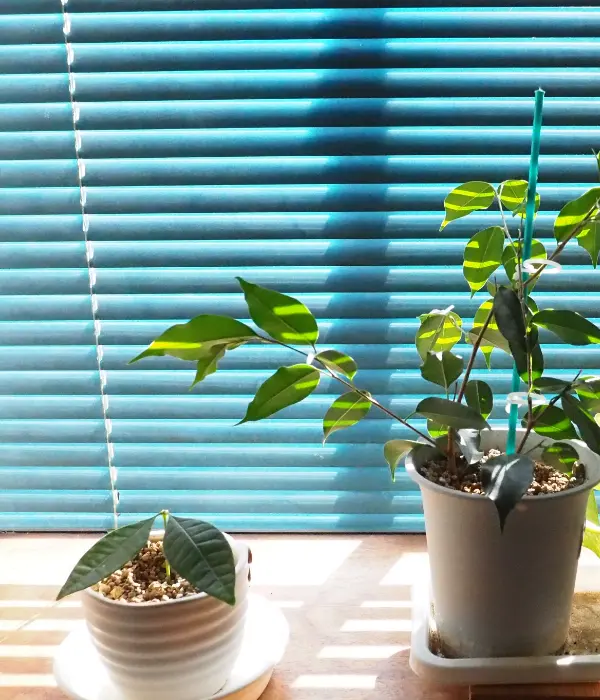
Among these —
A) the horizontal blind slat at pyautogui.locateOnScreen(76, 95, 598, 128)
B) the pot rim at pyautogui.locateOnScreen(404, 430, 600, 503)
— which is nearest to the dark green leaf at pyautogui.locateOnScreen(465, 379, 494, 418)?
the pot rim at pyautogui.locateOnScreen(404, 430, 600, 503)

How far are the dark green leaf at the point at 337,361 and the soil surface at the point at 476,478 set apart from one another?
127 mm

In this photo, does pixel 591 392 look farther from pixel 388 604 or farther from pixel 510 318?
pixel 388 604

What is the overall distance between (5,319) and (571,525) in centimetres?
79

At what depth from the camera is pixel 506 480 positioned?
589 millimetres

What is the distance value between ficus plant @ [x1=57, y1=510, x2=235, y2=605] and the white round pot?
0.03 metres

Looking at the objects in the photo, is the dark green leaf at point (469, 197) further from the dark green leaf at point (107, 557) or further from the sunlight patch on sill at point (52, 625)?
the sunlight patch on sill at point (52, 625)

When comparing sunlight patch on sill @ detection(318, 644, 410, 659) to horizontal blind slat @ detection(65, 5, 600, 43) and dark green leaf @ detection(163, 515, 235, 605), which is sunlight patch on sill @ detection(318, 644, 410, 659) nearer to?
dark green leaf @ detection(163, 515, 235, 605)

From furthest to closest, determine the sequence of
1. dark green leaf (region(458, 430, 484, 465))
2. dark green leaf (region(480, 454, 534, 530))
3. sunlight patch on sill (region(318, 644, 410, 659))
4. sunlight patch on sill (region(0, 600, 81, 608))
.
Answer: sunlight patch on sill (region(0, 600, 81, 608)), sunlight patch on sill (region(318, 644, 410, 659)), dark green leaf (region(458, 430, 484, 465)), dark green leaf (region(480, 454, 534, 530))

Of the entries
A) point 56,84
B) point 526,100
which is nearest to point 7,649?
point 56,84

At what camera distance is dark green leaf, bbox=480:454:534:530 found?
57 centimetres

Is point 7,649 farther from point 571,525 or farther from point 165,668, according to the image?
point 571,525

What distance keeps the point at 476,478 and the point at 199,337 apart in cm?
30

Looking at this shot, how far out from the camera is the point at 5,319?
1034mm

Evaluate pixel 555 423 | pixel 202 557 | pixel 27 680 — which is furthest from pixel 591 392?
pixel 27 680
